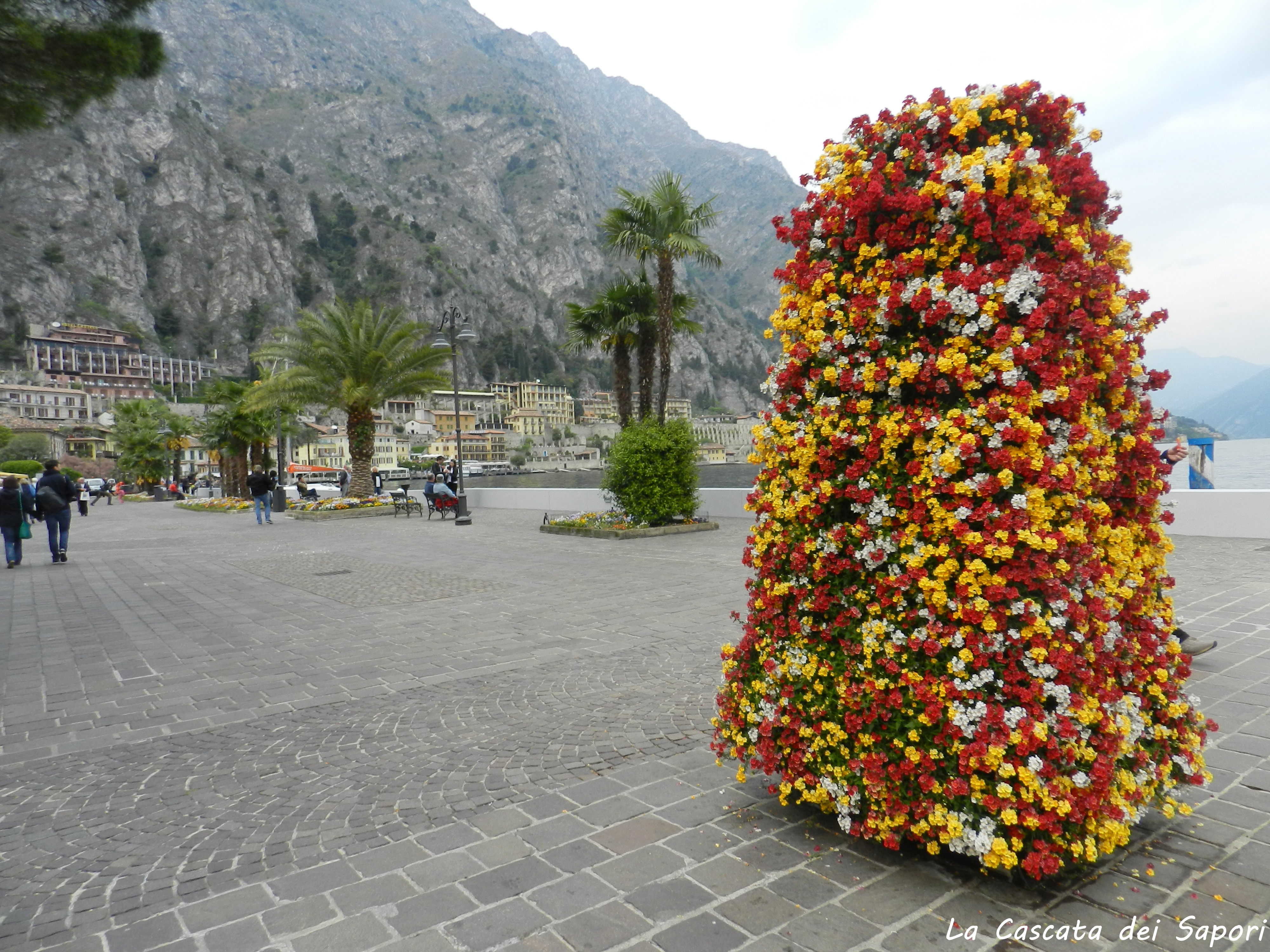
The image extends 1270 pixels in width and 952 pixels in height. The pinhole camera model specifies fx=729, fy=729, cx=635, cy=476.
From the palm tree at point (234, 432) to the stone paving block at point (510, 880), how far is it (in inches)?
1348

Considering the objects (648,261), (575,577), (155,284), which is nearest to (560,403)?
(155,284)

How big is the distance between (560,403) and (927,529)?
5883 inches

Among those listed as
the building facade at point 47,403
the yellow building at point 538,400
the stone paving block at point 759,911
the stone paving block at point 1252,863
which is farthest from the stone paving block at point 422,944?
the yellow building at point 538,400

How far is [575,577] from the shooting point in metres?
8.76

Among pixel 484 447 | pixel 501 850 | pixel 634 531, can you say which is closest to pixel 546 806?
pixel 501 850

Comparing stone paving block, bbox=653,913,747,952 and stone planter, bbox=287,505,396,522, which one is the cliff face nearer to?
stone planter, bbox=287,505,396,522

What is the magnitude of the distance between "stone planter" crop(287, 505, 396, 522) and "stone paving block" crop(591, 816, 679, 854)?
2004 centimetres

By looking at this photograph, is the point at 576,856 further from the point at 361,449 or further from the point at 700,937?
the point at 361,449

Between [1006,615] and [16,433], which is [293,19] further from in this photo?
[1006,615]

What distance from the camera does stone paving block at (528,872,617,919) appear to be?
217cm

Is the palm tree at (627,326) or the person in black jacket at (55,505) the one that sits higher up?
the palm tree at (627,326)

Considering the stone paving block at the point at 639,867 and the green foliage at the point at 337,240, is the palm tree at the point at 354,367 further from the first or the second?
the green foliage at the point at 337,240

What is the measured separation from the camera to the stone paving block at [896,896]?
6.86ft

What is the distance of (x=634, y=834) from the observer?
8.50ft
